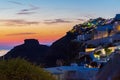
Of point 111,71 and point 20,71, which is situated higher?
point 111,71

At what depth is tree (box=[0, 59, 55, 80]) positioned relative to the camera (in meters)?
11.4

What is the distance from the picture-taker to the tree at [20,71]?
37.3 feet

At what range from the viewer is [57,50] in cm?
10125

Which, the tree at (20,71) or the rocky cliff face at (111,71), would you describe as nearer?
the rocky cliff face at (111,71)

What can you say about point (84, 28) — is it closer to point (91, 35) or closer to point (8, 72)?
point (91, 35)

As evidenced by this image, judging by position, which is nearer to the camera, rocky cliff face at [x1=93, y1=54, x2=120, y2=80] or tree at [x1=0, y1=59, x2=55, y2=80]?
rocky cliff face at [x1=93, y1=54, x2=120, y2=80]

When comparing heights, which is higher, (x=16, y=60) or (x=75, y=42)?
(x=16, y=60)

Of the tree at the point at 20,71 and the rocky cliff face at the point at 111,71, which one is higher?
the rocky cliff face at the point at 111,71

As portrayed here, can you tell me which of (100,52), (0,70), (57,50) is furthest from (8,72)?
(57,50)

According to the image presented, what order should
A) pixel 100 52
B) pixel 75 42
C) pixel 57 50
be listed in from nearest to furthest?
1. pixel 100 52
2. pixel 57 50
3. pixel 75 42

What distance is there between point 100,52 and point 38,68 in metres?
62.3

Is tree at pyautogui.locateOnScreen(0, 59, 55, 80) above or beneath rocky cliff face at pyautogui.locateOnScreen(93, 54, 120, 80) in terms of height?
beneath

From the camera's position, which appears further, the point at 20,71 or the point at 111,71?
the point at 20,71

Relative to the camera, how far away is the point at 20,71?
11477 mm
